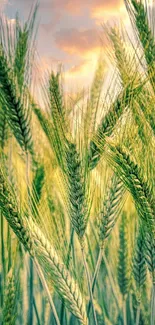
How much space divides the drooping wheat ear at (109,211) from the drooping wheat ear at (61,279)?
151 millimetres

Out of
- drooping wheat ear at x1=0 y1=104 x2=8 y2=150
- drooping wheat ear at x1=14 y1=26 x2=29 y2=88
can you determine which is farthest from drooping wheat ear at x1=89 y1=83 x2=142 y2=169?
drooping wheat ear at x1=0 y1=104 x2=8 y2=150

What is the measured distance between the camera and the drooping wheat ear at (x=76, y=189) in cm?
115

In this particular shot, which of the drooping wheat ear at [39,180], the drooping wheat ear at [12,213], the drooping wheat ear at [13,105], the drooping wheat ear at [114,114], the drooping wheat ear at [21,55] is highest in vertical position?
the drooping wheat ear at [21,55]

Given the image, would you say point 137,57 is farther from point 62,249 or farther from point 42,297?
point 42,297

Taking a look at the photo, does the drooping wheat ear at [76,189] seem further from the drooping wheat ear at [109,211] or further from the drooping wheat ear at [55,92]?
the drooping wheat ear at [55,92]

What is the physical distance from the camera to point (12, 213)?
1.13 m

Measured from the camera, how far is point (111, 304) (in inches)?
68.8

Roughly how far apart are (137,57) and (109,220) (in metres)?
0.44

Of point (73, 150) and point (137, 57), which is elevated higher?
point (137, 57)

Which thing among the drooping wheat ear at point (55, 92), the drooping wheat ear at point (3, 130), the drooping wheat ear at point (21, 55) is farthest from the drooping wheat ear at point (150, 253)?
the drooping wheat ear at point (3, 130)

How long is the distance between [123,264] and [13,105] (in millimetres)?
556

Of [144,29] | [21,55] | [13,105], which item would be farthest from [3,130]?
[144,29]

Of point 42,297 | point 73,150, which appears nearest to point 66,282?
point 73,150

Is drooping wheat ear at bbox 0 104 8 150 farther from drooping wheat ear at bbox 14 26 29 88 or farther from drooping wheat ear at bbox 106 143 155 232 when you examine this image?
drooping wheat ear at bbox 106 143 155 232
